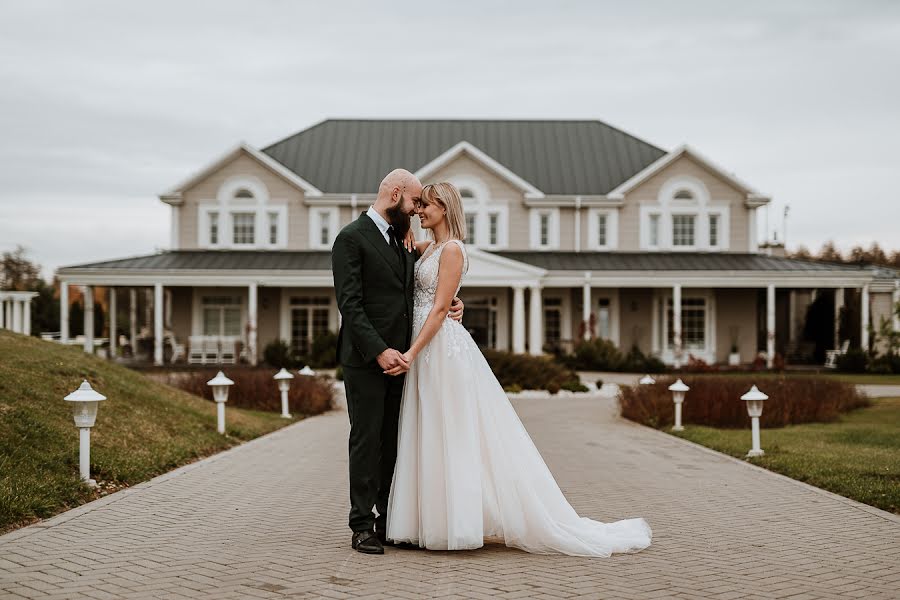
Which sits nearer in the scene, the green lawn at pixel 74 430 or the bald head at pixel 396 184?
the bald head at pixel 396 184

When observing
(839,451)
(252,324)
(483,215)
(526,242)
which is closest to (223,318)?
(252,324)

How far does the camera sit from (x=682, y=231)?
3503cm

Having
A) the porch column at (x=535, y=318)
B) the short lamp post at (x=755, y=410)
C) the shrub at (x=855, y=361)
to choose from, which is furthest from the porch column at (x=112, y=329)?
the short lamp post at (x=755, y=410)

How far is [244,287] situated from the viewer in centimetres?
3434

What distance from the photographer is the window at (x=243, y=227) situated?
1358 inches

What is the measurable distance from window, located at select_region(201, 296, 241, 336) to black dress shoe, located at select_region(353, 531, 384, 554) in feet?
94.6

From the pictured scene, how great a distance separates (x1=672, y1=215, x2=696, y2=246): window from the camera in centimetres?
3494

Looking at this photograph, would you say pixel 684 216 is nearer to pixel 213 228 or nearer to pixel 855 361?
pixel 855 361

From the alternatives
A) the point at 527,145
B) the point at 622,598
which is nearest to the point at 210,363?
the point at 527,145

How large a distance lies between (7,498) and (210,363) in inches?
994

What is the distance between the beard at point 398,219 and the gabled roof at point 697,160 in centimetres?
2867

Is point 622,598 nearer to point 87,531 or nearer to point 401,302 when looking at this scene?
point 401,302

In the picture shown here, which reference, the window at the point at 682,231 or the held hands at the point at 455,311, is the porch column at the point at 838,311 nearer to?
the window at the point at 682,231

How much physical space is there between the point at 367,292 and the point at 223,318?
28890 millimetres
